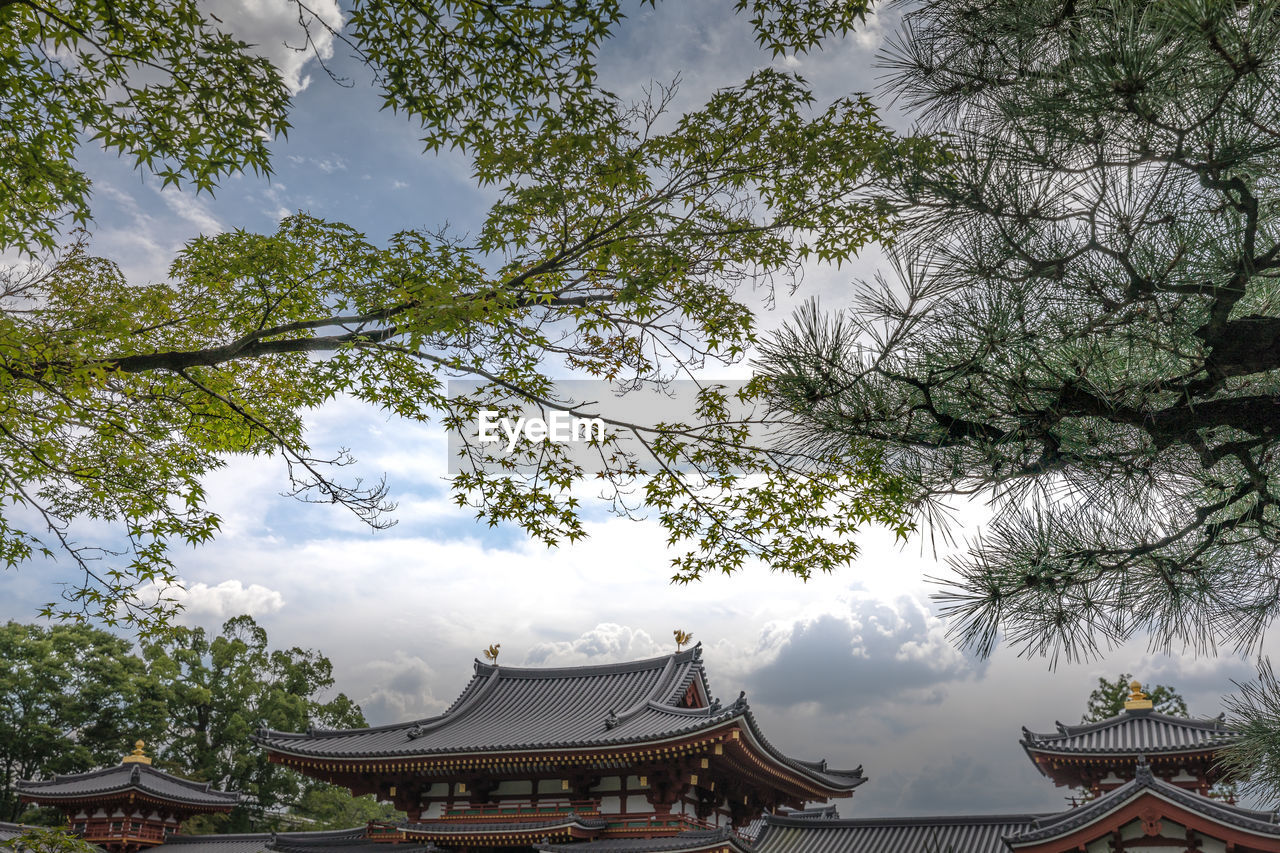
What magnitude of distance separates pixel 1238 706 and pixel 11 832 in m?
25.1

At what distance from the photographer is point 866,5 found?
5.31m

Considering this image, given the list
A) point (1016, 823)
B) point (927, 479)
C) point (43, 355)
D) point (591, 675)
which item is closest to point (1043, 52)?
point (927, 479)

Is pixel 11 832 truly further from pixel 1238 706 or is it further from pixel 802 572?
pixel 1238 706

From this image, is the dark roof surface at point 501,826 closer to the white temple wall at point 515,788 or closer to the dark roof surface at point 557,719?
the white temple wall at point 515,788

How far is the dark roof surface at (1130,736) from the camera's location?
13.0 metres

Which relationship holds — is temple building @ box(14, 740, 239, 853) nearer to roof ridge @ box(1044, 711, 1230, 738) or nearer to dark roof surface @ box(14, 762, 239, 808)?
dark roof surface @ box(14, 762, 239, 808)

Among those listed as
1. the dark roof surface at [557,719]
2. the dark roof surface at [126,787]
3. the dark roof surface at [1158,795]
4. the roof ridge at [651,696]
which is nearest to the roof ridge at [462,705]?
the dark roof surface at [557,719]

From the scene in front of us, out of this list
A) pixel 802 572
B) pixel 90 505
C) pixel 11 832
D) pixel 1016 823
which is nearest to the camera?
pixel 802 572

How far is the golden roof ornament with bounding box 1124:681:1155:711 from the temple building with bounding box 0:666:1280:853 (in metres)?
0.03

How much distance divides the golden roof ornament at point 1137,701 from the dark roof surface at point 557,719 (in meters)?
5.09

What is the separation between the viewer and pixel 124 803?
781 inches

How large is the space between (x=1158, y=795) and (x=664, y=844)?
6760 millimetres

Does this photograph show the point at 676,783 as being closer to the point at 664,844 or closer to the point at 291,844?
the point at 664,844

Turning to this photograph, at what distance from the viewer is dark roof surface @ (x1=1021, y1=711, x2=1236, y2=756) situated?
13.0m
